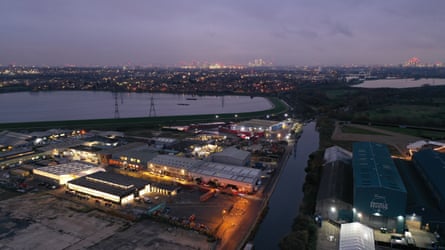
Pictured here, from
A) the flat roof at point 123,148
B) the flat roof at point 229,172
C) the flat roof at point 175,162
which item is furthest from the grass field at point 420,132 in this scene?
the flat roof at point 123,148

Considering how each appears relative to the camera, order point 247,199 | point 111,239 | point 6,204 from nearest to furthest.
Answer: point 111,239 < point 6,204 < point 247,199

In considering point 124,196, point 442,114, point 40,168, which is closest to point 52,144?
point 40,168

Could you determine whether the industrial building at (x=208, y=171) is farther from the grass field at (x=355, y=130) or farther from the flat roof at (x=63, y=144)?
the grass field at (x=355, y=130)

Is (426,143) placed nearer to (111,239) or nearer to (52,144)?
(111,239)

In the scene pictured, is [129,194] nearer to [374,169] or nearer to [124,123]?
[374,169]

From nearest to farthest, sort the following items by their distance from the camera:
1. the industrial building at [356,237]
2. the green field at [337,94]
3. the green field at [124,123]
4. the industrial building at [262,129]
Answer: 1. the industrial building at [356,237]
2. the industrial building at [262,129]
3. the green field at [124,123]
4. the green field at [337,94]

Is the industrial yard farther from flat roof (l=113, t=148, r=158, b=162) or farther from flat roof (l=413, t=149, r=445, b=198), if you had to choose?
flat roof (l=413, t=149, r=445, b=198)
